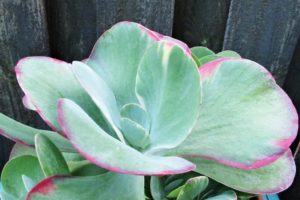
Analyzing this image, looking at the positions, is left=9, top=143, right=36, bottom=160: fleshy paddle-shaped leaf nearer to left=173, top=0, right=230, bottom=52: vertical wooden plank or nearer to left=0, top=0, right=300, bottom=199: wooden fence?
left=0, top=0, right=300, bottom=199: wooden fence

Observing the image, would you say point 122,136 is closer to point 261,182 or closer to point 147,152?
point 147,152

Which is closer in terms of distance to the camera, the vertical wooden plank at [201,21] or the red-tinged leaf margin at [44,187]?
the red-tinged leaf margin at [44,187]

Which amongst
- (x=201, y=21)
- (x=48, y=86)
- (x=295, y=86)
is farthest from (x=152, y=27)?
(x=48, y=86)

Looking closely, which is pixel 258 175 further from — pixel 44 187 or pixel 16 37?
pixel 16 37

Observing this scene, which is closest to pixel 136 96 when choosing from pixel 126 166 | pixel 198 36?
pixel 126 166

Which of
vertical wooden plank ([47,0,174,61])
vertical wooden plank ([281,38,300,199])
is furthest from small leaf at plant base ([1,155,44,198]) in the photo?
vertical wooden plank ([281,38,300,199])

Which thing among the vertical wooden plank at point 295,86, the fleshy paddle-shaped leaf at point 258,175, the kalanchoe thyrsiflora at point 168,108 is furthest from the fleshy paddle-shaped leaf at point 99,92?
the vertical wooden plank at point 295,86

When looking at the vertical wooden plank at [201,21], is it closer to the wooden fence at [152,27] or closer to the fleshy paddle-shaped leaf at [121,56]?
the wooden fence at [152,27]

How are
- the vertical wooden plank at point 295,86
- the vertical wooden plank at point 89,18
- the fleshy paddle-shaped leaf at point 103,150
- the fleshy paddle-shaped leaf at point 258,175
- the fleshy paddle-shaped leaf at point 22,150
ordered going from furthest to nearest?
the vertical wooden plank at point 295,86 < the vertical wooden plank at point 89,18 < the fleshy paddle-shaped leaf at point 22,150 < the fleshy paddle-shaped leaf at point 258,175 < the fleshy paddle-shaped leaf at point 103,150
